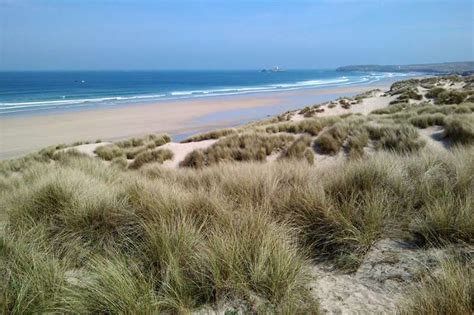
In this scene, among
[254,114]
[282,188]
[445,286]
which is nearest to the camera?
[445,286]

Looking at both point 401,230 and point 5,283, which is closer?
point 5,283

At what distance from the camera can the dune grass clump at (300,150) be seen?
1034cm

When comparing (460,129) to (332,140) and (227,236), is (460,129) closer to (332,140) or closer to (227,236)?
(332,140)

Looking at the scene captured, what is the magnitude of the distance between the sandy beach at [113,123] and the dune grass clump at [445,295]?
70.8 ft

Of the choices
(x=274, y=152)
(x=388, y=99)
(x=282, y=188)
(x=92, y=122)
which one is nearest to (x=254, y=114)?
(x=388, y=99)

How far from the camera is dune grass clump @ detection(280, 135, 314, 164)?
1034 centimetres

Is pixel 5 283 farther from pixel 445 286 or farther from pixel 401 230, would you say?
pixel 401 230

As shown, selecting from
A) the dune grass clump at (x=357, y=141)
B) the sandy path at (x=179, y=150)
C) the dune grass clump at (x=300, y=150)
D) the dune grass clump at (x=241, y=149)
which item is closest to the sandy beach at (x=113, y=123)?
the sandy path at (x=179, y=150)

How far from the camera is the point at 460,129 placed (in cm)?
1028

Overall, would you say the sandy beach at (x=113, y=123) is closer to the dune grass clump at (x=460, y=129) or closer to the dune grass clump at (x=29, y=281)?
the dune grass clump at (x=460, y=129)

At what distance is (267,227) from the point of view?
10.3 feet

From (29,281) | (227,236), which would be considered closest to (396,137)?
(227,236)

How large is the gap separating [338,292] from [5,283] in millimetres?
2489

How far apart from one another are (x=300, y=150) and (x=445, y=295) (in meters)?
8.84
